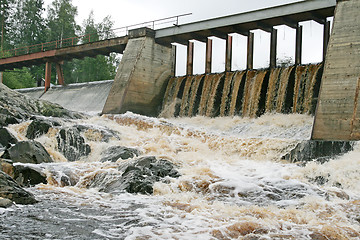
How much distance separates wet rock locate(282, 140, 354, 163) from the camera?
1203cm

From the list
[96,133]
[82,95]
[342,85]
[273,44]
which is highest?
[273,44]

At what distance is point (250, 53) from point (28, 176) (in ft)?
48.3

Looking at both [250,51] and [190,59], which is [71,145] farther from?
[190,59]

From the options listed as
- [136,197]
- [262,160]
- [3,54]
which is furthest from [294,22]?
[3,54]

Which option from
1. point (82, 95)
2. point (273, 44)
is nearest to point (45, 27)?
point (82, 95)

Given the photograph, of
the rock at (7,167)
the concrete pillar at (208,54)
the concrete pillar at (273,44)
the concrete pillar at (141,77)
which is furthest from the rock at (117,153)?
the concrete pillar at (208,54)

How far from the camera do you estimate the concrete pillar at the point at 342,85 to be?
13.8 meters

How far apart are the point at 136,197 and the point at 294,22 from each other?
1383 centimetres

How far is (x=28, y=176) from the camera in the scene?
31.8 ft

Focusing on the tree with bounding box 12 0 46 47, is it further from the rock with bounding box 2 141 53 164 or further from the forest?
the rock with bounding box 2 141 53 164

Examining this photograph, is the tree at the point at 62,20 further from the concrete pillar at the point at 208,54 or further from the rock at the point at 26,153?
the rock at the point at 26,153

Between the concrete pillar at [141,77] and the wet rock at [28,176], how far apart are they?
42.2ft

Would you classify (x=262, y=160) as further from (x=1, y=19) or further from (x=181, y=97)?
(x=1, y=19)

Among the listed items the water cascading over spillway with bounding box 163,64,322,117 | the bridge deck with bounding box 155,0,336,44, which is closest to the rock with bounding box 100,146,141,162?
the water cascading over spillway with bounding box 163,64,322,117
